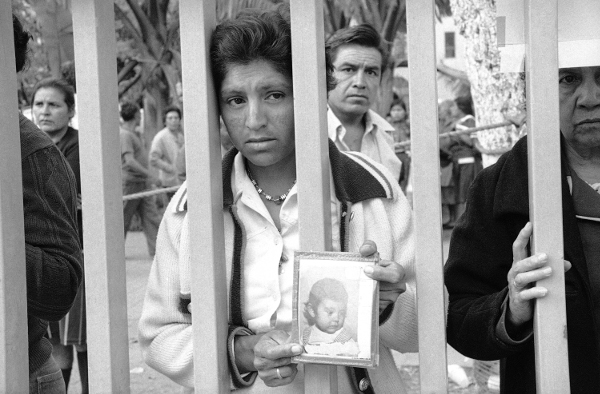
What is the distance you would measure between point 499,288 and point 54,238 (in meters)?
1.13

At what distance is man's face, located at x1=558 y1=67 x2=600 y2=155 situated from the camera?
6.75ft

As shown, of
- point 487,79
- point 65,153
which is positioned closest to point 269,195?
point 65,153

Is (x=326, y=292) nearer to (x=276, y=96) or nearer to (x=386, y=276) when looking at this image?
(x=386, y=276)

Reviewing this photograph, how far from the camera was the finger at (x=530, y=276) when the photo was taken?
145 centimetres

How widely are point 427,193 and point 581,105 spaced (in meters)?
0.82

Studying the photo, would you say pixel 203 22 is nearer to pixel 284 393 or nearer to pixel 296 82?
pixel 296 82

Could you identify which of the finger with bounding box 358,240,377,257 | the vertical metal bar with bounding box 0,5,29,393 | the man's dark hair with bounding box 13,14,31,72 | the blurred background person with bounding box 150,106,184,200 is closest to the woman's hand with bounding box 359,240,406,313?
the finger with bounding box 358,240,377,257

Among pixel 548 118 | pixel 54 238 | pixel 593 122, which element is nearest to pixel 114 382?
pixel 54 238

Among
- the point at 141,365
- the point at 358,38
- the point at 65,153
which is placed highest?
the point at 358,38

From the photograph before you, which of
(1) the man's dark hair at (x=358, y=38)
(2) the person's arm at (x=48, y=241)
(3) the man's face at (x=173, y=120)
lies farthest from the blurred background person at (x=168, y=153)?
(2) the person's arm at (x=48, y=241)

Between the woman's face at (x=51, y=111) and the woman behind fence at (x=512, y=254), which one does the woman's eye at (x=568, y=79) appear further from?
the woman's face at (x=51, y=111)

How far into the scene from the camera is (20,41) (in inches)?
88.4

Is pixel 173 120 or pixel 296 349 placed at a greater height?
pixel 173 120

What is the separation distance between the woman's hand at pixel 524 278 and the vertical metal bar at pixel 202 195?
0.57m
